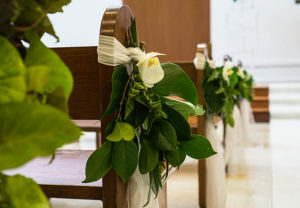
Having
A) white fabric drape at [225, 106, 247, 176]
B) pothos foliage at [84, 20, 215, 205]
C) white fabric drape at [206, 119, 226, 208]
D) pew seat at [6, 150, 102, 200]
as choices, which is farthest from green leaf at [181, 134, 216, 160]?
white fabric drape at [225, 106, 247, 176]

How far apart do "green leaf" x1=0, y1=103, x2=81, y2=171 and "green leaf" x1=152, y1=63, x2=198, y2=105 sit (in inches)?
23.9

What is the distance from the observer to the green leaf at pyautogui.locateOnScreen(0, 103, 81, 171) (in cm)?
28

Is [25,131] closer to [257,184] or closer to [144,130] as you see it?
[144,130]

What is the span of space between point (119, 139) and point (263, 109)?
6.41 meters

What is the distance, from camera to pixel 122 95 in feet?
2.90

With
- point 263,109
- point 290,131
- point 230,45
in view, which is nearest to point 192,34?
point 230,45

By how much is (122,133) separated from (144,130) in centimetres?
8

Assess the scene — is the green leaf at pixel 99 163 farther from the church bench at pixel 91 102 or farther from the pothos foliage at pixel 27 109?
the pothos foliage at pixel 27 109

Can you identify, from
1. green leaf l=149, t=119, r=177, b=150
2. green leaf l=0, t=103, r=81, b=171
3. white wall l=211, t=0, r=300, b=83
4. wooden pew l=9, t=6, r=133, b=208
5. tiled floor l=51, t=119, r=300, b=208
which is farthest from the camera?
white wall l=211, t=0, r=300, b=83

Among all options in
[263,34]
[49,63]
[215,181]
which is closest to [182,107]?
[49,63]

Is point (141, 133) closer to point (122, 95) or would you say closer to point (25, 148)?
point (122, 95)

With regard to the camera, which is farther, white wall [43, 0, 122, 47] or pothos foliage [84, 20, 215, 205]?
white wall [43, 0, 122, 47]

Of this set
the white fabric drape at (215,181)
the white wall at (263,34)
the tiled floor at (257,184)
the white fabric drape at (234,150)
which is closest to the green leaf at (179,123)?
the white fabric drape at (215,181)

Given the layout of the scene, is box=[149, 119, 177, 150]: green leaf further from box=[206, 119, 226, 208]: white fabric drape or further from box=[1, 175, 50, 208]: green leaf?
box=[206, 119, 226, 208]: white fabric drape
